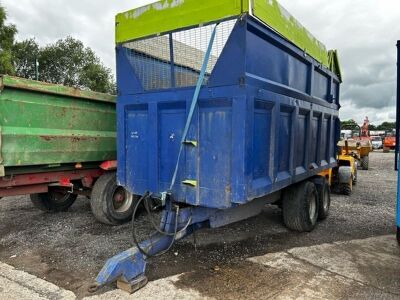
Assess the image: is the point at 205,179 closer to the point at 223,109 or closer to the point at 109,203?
the point at 223,109

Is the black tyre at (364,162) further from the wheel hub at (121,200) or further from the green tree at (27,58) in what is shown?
the green tree at (27,58)

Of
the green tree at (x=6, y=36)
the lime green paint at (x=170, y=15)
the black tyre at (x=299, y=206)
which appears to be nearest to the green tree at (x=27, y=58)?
the green tree at (x=6, y=36)

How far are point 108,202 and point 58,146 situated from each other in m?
1.18

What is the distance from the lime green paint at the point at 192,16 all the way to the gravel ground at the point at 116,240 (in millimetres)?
2753

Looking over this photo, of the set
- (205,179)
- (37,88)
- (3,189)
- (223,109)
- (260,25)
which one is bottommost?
(3,189)

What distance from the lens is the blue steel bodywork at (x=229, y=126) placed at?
3420mm

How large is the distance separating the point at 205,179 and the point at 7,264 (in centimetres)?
269

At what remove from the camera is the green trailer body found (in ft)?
15.1

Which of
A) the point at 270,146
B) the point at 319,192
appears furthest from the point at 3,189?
the point at 319,192

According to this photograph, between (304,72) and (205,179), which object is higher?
(304,72)

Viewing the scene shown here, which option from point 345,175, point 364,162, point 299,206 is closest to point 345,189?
point 345,175

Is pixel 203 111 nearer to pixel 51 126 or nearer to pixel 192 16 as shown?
pixel 192 16

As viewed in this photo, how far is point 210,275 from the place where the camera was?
392 centimetres

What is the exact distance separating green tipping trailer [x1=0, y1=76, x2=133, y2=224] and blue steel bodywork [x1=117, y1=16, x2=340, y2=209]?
1370mm
